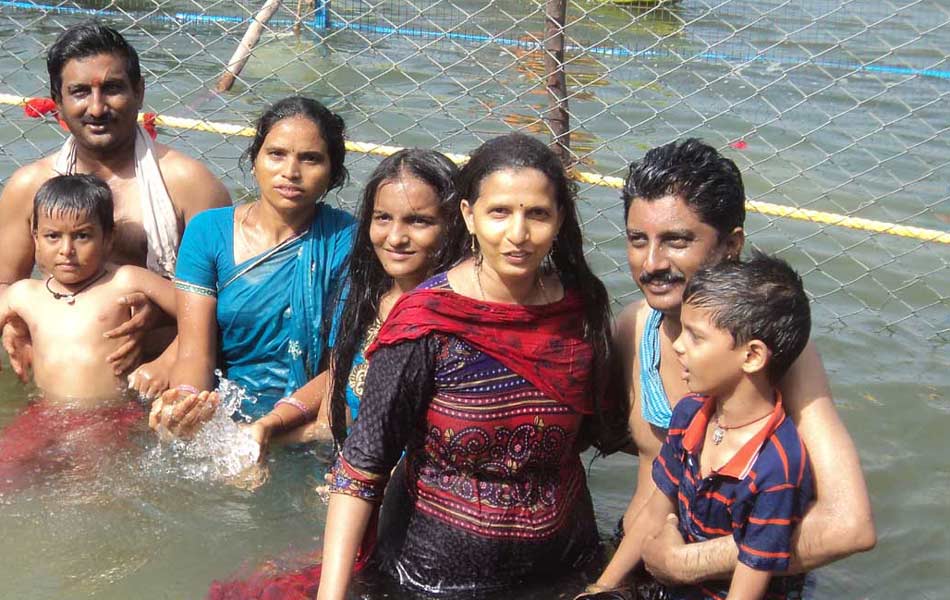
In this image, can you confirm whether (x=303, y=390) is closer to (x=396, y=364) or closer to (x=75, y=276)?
(x=75, y=276)

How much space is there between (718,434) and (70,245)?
261 centimetres

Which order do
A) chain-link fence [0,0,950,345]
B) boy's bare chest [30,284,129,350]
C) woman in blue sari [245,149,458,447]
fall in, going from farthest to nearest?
chain-link fence [0,0,950,345]
boy's bare chest [30,284,129,350]
woman in blue sari [245,149,458,447]

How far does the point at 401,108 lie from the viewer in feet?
28.6

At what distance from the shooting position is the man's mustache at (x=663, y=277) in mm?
3010

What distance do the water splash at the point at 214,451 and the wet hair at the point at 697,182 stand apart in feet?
5.61

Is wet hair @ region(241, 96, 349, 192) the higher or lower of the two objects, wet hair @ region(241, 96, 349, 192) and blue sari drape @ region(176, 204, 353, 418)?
the higher

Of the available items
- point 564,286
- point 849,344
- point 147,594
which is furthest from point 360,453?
point 849,344

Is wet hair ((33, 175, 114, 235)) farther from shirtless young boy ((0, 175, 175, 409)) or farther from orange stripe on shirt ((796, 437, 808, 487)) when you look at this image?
orange stripe on shirt ((796, 437, 808, 487))

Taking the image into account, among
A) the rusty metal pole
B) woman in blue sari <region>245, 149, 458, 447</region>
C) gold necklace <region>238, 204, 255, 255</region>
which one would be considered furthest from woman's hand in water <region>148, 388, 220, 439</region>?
the rusty metal pole

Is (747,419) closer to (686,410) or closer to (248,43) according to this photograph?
(686,410)

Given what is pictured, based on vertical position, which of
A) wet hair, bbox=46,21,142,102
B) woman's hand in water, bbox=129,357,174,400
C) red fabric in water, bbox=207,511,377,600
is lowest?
red fabric in water, bbox=207,511,377,600

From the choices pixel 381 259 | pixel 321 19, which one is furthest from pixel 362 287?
pixel 321 19

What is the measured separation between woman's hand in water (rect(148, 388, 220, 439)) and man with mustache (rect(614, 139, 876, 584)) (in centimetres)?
142

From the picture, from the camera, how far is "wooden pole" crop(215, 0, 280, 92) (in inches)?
268
